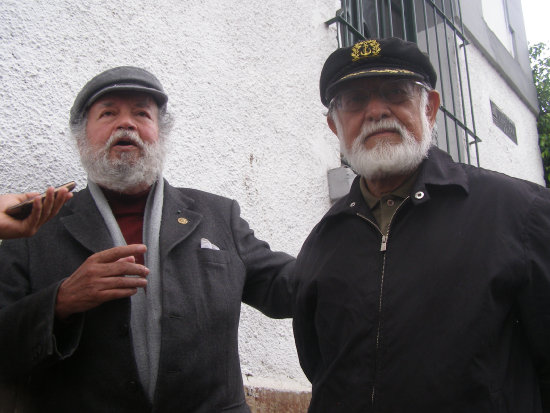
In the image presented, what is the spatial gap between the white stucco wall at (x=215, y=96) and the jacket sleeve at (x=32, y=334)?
659 millimetres

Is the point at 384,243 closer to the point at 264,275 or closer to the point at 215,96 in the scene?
the point at 264,275

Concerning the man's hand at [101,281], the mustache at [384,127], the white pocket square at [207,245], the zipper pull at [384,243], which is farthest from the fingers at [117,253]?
the mustache at [384,127]

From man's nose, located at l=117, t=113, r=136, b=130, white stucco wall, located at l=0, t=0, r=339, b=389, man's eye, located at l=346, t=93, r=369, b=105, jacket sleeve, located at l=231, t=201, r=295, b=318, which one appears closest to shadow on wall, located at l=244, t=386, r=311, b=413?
white stucco wall, located at l=0, t=0, r=339, b=389

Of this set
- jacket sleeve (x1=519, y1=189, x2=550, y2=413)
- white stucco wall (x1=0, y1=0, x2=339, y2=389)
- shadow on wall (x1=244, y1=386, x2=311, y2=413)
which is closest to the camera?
jacket sleeve (x1=519, y1=189, x2=550, y2=413)

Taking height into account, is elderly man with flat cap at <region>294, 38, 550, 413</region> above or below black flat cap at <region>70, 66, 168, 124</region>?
below

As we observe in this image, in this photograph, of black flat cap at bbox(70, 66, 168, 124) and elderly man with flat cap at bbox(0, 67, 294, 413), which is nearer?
elderly man with flat cap at bbox(0, 67, 294, 413)

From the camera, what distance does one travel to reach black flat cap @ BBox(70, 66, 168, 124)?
208 centimetres

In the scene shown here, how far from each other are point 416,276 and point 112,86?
135 cm

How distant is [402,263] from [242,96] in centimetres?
192

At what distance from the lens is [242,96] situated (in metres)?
3.17

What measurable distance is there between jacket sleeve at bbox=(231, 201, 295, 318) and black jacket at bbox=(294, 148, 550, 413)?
0.46 metres

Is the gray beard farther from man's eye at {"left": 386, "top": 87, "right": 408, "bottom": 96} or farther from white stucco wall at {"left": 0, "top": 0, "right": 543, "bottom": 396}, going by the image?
man's eye at {"left": 386, "top": 87, "right": 408, "bottom": 96}

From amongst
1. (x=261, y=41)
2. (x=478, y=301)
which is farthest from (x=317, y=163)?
(x=478, y=301)

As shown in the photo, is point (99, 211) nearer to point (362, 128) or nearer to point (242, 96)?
point (362, 128)
